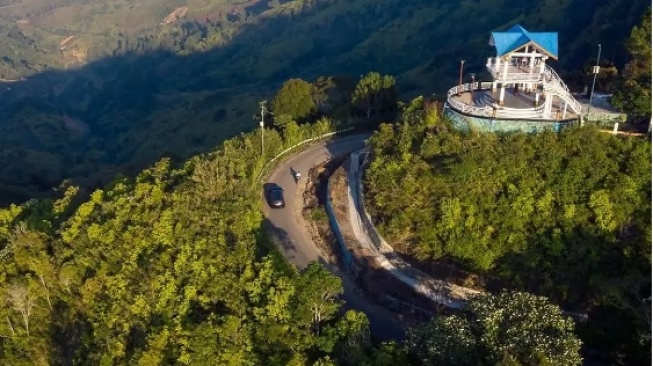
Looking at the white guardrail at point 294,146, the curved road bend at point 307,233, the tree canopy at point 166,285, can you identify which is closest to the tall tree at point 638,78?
the curved road bend at point 307,233

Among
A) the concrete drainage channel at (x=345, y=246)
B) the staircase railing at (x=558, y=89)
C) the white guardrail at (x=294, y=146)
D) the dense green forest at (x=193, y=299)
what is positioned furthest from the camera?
the white guardrail at (x=294, y=146)

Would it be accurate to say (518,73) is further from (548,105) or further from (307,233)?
(307,233)

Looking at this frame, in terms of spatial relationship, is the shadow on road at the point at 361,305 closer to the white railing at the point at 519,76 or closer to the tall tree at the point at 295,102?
the white railing at the point at 519,76

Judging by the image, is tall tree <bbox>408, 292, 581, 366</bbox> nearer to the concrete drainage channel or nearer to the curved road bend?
the curved road bend

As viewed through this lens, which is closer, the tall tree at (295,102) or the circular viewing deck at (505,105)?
the circular viewing deck at (505,105)

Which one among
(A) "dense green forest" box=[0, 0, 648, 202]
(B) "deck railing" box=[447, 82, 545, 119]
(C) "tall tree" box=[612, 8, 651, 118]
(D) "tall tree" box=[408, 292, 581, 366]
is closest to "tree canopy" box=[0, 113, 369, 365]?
(D) "tall tree" box=[408, 292, 581, 366]

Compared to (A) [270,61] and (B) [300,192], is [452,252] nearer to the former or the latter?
(B) [300,192]
